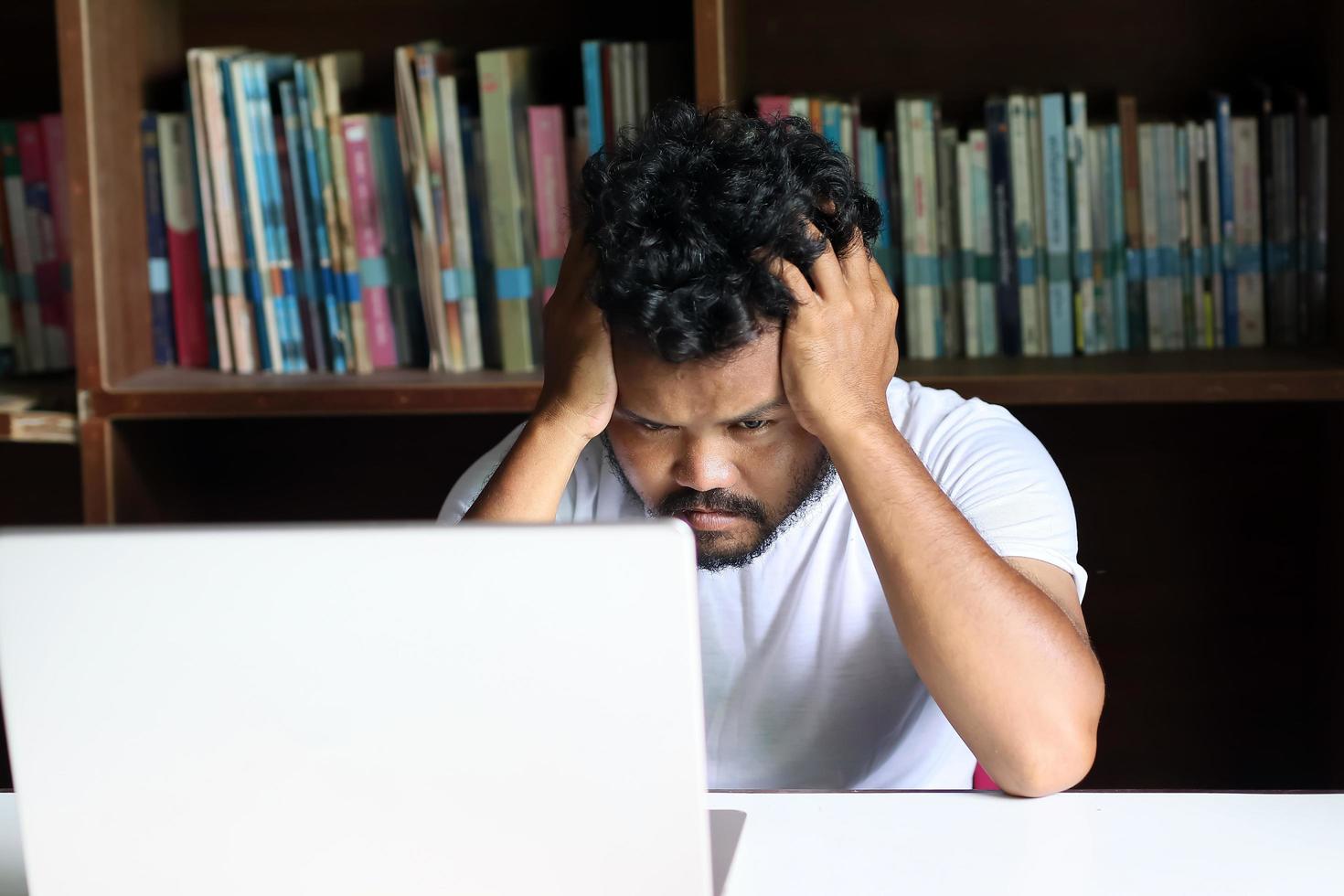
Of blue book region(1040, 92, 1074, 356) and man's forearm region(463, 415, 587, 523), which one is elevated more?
blue book region(1040, 92, 1074, 356)

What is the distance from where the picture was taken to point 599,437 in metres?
1.32

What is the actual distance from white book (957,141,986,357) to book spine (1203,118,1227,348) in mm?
289

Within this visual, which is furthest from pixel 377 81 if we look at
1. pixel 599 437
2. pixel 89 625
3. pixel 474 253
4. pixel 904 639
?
pixel 89 625

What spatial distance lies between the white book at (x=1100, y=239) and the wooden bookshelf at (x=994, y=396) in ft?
0.12

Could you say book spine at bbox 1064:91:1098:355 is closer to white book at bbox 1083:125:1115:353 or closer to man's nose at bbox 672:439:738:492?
white book at bbox 1083:125:1115:353

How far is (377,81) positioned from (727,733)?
1116mm

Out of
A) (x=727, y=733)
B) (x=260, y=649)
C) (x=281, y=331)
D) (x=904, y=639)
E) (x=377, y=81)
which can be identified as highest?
(x=377, y=81)

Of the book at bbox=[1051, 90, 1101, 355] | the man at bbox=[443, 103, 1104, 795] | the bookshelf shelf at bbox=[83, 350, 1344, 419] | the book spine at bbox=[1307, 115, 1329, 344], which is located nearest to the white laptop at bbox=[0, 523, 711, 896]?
the man at bbox=[443, 103, 1104, 795]

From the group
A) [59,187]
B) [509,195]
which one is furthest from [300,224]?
[59,187]

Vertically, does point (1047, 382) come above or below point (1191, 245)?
below

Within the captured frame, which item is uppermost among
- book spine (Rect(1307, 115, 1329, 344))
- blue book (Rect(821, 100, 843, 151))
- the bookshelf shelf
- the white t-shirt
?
blue book (Rect(821, 100, 843, 151))

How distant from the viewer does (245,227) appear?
1691 millimetres

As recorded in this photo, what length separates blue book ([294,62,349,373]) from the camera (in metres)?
1.66

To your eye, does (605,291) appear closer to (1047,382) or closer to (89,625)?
(89,625)
